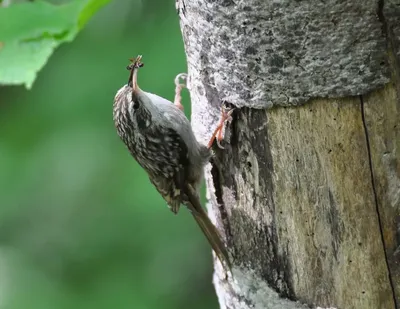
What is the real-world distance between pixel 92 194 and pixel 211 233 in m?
1.55

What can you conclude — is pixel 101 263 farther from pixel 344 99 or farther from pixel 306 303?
pixel 344 99

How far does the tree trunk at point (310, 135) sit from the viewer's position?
5.90ft

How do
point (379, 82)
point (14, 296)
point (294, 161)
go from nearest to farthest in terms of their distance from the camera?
point (379, 82) < point (294, 161) < point (14, 296)

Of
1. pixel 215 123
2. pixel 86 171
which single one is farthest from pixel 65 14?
pixel 86 171

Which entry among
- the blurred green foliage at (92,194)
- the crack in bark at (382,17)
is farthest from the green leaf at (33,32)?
the blurred green foliage at (92,194)

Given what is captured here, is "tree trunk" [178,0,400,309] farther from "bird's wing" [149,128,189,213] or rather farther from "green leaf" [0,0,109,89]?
"bird's wing" [149,128,189,213]

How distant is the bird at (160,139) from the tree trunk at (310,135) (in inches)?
26.3

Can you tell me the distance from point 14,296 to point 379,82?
286 cm

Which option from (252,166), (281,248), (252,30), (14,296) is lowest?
(14,296)

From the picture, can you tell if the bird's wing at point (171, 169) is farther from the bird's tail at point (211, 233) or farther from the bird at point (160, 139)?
the bird's tail at point (211, 233)

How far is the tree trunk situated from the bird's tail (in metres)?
0.16

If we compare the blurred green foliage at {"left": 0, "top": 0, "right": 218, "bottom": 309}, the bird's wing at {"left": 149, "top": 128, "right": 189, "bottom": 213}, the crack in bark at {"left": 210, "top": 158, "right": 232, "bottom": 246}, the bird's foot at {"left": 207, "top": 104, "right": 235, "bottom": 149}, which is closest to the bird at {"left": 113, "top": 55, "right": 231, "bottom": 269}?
the bird's wing at {"left": 149, "top": 128, "right": 189, "bottom": 213}

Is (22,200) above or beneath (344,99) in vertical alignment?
beneath

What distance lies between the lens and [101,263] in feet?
12.9
